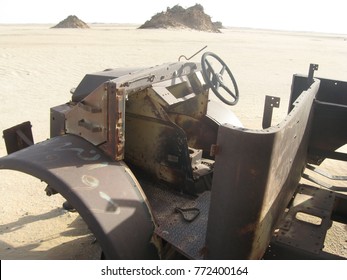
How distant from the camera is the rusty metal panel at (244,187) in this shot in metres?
1.87

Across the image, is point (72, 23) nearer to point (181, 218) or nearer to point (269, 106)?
point (269, 106)

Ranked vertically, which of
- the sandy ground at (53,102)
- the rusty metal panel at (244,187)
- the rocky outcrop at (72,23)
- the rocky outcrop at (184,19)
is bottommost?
the sandy ground at (53,102)

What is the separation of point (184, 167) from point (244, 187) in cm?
135

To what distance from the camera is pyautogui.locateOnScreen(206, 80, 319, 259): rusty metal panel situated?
187 centimetres

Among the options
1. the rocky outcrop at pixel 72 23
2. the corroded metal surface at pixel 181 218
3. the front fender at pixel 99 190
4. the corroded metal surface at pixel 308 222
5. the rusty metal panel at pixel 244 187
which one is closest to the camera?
the rusty metal panel at pixel 244 187

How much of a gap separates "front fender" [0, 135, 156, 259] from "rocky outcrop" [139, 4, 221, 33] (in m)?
48.2

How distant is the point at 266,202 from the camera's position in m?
2.00

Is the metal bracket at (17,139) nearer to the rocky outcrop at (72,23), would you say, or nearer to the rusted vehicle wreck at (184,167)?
the rusted vehicle wreck at (184,167)

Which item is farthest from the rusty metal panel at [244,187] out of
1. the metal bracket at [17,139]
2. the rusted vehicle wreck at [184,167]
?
the metal bracket at [17,139]

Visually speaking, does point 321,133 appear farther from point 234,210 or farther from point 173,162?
point 234,210

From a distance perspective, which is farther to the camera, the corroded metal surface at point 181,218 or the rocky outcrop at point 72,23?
the rocky outcrop at point 72,23

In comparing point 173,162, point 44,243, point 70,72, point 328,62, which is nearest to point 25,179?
point 44,243

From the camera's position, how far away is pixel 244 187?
1938 mm

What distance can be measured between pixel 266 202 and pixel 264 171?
0.21 m
